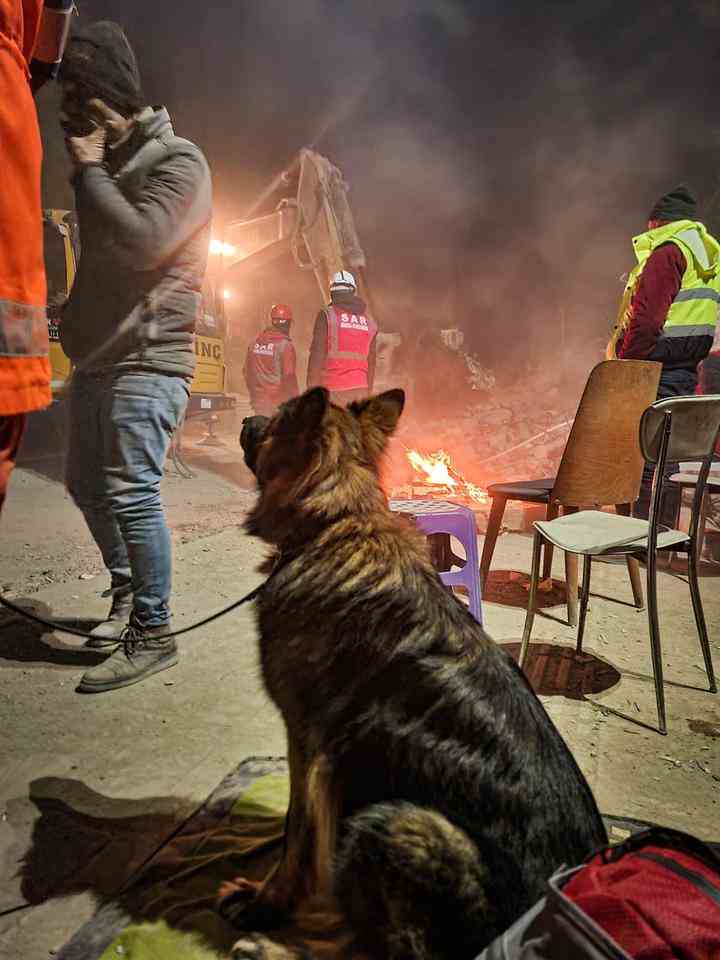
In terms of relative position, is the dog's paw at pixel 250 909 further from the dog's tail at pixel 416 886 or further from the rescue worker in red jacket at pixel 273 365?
the rescue worker in red jacket at pixel 273 365

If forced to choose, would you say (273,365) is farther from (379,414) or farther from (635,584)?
(379,414)

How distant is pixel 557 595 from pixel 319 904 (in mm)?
3086

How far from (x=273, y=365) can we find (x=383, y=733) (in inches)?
297

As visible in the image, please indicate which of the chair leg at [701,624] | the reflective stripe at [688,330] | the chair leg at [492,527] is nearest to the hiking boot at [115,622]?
the chair leg at [492,527]

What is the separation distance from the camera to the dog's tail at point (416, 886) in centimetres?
93

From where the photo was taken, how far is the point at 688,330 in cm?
405

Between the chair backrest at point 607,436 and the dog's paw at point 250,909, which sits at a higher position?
the chair backrest at point 607,436

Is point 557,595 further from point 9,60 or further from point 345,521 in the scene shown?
point 9,60

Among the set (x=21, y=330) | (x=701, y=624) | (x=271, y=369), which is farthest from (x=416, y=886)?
(x=271, y=369)

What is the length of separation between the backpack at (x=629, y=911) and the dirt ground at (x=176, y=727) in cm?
108

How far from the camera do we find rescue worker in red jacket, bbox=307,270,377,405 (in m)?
6.11

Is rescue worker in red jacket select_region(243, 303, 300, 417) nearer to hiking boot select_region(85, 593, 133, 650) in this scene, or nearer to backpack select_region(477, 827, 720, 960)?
hiking boot select_region(85, 593, 133, 650)

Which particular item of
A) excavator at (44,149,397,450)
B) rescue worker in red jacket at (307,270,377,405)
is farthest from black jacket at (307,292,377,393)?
excavator at (44,149,397,450)

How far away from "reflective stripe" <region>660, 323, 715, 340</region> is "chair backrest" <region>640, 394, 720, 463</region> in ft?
6.88
